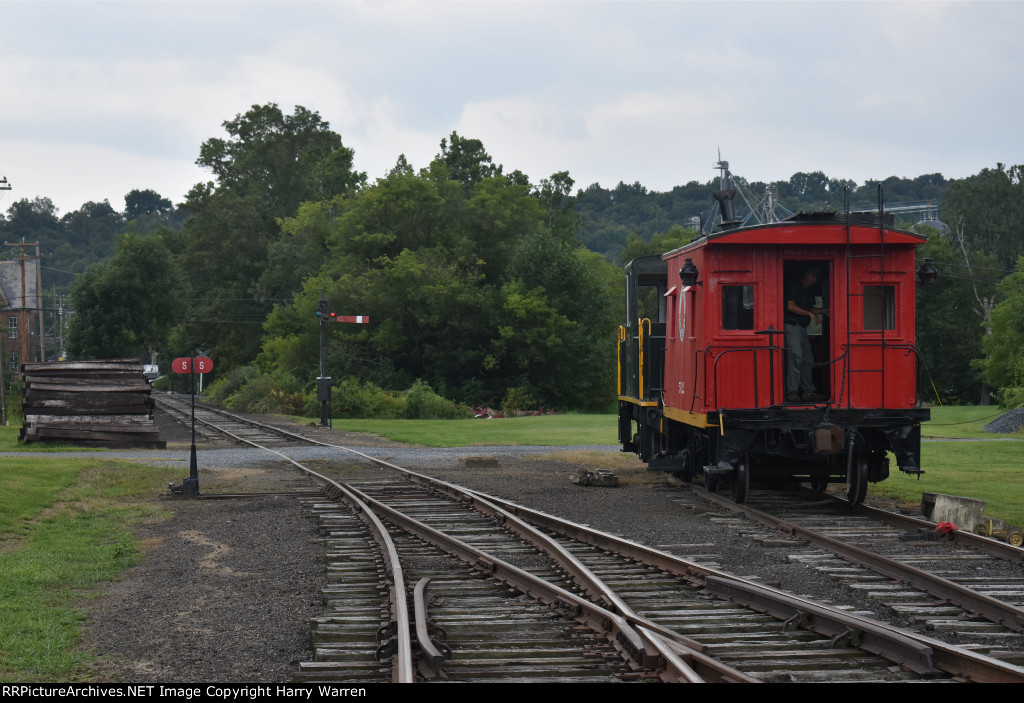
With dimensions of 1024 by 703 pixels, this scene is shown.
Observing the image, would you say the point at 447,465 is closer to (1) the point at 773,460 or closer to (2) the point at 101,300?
(1) the point at 773,460

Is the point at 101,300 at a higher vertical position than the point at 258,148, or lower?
lower

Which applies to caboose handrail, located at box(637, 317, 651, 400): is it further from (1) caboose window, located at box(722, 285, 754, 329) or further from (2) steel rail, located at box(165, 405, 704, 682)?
(2) steel rail, located at box(165, 405, 704, 682)

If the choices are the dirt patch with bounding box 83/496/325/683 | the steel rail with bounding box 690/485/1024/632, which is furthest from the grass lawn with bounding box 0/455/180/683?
the steel rail with bounding box 690/485/1024/632

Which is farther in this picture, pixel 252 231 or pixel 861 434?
pixel 252 231

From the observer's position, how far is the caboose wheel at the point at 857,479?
13.5 metres

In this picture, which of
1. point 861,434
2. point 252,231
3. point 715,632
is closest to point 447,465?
point 861,434

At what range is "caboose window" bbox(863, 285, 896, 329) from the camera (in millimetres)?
13414

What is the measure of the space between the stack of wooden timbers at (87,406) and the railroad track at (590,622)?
17118 millimetres

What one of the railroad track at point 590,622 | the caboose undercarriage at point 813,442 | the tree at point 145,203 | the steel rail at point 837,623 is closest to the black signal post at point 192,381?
the railroad track at point 590,622

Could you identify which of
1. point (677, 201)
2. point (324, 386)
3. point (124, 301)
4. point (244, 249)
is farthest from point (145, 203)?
point (324, 386)

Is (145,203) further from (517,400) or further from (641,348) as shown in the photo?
(641,348)

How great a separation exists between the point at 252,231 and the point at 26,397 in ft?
175

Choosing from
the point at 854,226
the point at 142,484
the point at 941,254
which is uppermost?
the point at 941,254

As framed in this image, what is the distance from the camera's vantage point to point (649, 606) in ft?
26.4
